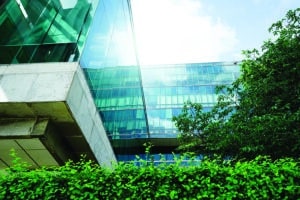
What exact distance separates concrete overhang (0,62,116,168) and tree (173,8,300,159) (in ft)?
15.4

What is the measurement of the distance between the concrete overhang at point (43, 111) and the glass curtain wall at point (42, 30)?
0.47 m

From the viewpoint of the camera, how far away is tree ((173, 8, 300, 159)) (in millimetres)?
9656

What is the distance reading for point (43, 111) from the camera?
27.3 ft

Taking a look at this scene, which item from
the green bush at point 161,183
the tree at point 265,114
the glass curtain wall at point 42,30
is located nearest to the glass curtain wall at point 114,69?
the glass curtain wall at point 42,30

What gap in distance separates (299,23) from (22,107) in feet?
33.5

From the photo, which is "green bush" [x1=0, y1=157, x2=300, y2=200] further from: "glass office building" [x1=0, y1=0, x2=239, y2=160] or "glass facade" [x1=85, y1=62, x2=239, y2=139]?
"glass facade" [x1=85, y1=62, x2=239, y2=139]

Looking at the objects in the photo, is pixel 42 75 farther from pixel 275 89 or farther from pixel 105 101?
pixel 275 89

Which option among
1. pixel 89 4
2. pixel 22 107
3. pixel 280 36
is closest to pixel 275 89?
pixel 280 36

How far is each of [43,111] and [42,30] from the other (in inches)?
116

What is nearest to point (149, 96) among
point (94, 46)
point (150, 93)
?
point (150, 93)

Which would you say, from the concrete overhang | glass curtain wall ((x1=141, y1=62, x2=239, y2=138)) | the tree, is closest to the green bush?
the concrete overhang

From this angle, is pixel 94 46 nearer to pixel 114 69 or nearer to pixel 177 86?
pixel 114 69

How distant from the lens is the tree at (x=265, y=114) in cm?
966

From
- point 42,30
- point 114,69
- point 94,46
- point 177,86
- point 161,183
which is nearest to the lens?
point 161,183
